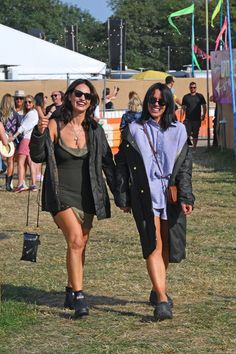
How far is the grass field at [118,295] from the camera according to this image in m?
5.77

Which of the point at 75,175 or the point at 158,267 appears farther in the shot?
the point at 75,175

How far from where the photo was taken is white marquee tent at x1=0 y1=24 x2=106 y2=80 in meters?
26.4

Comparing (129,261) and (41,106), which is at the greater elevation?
(41,106)

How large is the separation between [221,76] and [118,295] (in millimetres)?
14436

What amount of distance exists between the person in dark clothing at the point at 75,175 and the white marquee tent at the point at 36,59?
19.9 metres

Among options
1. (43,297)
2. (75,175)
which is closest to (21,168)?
(43,297)

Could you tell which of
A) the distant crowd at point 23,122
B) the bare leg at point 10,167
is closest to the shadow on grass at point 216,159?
the distant crowd at point 23,122

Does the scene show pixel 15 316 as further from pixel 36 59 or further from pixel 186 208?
pixel 36 59

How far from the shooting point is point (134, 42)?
9106 centimetres

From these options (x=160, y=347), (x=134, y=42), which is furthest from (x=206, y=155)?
(x=134, y=42)

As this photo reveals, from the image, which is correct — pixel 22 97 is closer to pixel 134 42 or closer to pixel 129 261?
pixel 129 261

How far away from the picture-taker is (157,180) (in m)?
6.25

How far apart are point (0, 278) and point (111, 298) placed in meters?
1.28

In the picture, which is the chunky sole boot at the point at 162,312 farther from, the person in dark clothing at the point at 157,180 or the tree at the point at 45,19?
the tree at the point at 45,19
